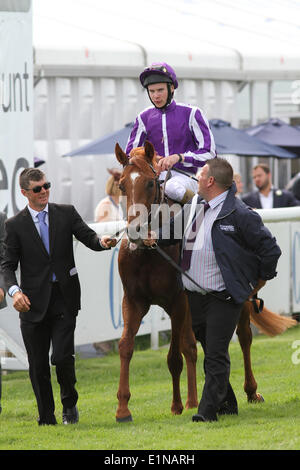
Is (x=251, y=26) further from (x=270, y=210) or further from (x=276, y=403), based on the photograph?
(x=276, y=403)

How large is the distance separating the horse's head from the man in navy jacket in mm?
197

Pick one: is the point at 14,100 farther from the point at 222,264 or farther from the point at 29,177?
the point at 222,264

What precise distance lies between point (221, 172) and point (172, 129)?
2.64ft

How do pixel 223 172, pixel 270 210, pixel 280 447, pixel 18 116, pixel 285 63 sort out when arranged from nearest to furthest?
pixel 280 447, pixel 223 172, pixel 18 116, pixel 270 210, pixel 285 63

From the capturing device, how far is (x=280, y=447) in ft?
19.7

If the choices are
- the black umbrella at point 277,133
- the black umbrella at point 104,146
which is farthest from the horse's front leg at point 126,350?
the black umbrella at point 277,133

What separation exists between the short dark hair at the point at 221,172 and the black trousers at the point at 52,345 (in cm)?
129

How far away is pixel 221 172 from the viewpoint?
7.00 metres

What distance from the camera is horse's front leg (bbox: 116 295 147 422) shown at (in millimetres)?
7355

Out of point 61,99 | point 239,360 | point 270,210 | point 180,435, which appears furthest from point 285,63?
point 180,435

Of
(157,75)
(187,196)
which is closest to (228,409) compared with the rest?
(187,196)

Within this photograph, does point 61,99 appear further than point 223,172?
Yes

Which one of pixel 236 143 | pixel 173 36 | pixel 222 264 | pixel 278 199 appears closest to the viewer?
pixel 222 264

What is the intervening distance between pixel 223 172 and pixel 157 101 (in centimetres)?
95
